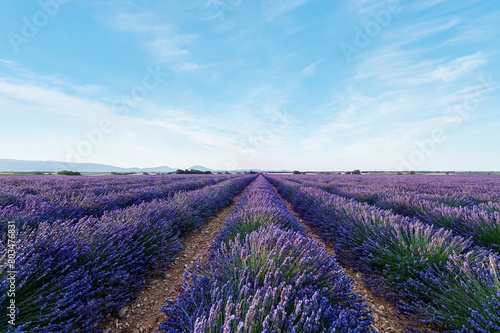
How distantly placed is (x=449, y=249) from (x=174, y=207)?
4.50 metres

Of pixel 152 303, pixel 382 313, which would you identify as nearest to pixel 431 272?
pixel 382 313

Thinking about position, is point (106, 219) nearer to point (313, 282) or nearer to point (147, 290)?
point (147, 290)

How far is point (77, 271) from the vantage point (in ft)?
5.11

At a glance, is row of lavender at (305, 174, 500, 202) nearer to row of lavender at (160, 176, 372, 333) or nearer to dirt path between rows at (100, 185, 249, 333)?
row of lavender at (160, 176, 372, 333)

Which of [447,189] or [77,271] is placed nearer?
[77,271]

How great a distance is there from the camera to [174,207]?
411 cm

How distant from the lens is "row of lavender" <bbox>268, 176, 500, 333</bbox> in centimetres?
146

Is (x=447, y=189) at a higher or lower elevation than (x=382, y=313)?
A: higher

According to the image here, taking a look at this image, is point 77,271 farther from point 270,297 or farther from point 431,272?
point 431,272

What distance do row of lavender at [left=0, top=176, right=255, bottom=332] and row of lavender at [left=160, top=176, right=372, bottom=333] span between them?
0.79 metres

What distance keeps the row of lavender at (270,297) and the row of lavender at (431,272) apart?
29.1 inches

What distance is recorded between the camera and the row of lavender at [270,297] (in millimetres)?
983

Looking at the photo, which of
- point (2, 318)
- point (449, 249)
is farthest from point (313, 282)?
point (2, 318)

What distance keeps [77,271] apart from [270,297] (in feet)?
5.45
